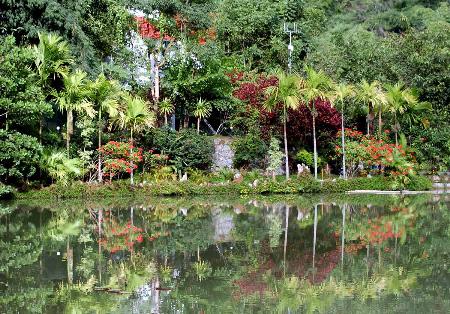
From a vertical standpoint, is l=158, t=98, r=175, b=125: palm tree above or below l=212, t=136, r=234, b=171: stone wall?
above

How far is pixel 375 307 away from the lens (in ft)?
30.6

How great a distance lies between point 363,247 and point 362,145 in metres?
13.8

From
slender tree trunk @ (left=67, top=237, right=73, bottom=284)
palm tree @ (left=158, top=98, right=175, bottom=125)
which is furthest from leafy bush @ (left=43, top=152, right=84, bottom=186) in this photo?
slender tree trunk @ (left=67, top=237, right=73, bottom=284)

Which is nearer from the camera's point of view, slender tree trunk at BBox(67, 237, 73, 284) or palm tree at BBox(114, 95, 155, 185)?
slender tree trunk at BBox(67, 237, 73, 284)

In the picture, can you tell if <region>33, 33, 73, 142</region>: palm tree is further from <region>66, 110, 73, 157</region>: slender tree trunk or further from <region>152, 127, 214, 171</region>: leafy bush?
<region>152, 127, 214, 171</region>: leafy bush

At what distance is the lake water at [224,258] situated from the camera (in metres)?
9.67

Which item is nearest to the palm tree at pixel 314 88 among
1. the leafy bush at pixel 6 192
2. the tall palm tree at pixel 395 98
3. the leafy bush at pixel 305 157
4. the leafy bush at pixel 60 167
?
the leafy bush at pixel 305 157

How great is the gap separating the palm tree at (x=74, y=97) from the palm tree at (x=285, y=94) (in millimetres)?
6846

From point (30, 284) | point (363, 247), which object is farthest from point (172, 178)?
point (30, 284)

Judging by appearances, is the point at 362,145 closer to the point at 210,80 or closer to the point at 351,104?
the point at 351,104

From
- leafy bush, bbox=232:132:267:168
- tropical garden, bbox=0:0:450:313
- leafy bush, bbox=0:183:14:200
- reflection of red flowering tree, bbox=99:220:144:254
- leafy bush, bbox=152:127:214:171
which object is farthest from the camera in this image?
leafy bush, bbox=232:132:267:168

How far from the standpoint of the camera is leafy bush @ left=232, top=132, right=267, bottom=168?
90.5 ft

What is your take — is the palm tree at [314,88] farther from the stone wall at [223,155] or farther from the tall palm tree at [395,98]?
the stone wall at [223,155]

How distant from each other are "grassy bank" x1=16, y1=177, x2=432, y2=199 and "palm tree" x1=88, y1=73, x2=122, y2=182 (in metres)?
1.06
